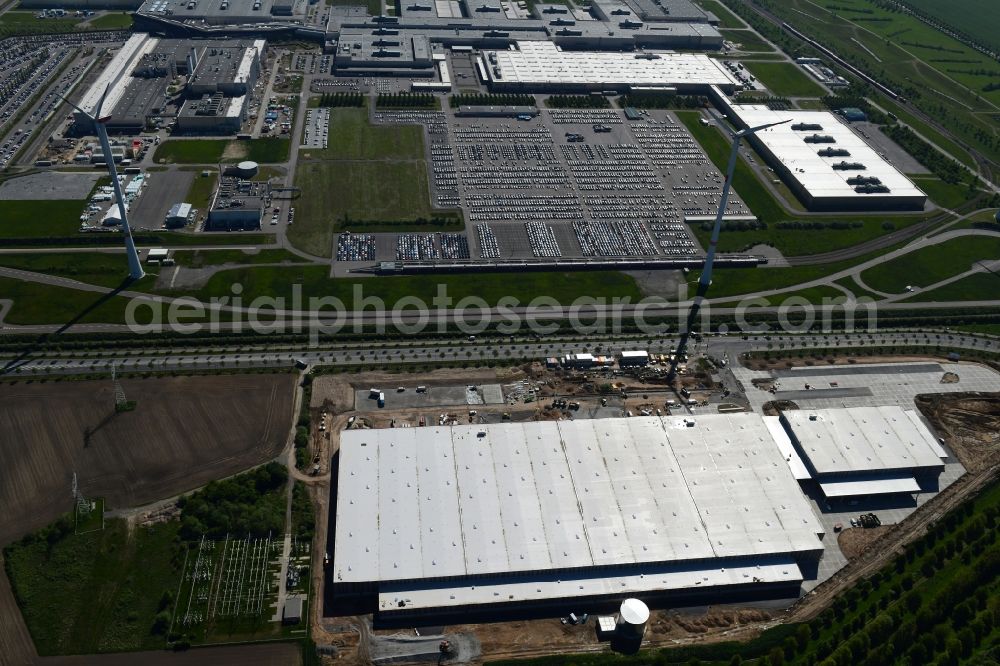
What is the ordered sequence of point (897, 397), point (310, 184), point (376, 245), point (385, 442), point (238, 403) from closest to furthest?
1. point (385, 442)
2. point (238, 403)
3. point (897, 397)
4. point (376, 245)
5. point (310, 184)

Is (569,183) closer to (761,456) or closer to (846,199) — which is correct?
(846,199)

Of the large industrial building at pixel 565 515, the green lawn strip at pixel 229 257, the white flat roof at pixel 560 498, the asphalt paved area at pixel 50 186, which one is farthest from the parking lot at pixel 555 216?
the asphalt paved area at pixel 50 186

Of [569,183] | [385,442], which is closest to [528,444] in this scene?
[385,442]

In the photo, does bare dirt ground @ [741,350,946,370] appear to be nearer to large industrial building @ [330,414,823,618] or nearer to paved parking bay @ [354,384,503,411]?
large industrial building @ [330,414,823,618]

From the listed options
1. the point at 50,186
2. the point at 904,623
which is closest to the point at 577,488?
the point at 904,623

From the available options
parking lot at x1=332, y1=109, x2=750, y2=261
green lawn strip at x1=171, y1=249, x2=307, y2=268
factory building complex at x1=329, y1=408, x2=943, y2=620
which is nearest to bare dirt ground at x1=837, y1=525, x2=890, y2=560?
factory building complex at x1=329, y1=408, x2=943, y2=620

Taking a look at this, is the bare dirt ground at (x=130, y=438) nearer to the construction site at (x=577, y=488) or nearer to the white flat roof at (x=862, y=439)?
the construction site at (x=577, y=488)
